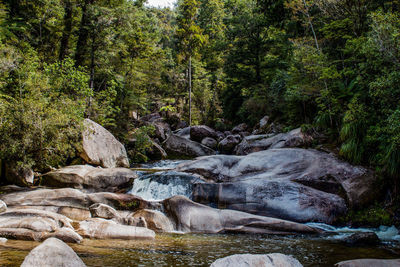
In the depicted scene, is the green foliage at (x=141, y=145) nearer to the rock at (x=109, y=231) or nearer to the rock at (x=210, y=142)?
the rock at (x=210, y=142)

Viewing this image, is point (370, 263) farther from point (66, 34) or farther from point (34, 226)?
point (66, 34)

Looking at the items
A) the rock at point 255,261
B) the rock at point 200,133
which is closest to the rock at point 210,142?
the rock at point 200,133

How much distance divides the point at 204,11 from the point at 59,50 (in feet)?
99.7

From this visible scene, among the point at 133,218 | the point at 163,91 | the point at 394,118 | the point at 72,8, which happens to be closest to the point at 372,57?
the point at 394,118

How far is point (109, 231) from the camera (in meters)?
6.95

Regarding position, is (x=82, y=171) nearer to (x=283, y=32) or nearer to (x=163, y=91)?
(x=283, y=32)

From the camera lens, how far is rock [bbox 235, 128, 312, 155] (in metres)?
13.5

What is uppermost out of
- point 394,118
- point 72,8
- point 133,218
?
point 72,8

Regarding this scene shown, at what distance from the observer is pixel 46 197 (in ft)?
30.4

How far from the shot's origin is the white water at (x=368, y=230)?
24.5 feet

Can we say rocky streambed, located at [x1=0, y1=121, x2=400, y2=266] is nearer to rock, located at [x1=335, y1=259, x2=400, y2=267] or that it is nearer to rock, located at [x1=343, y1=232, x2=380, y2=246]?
rock, located at [x1=343, y1=232, x2=380, y2=246]

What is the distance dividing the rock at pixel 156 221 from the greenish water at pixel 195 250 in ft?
1.86

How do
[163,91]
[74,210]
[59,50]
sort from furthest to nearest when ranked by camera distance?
1. [163,91]
2. [59,50]
3. [74,210]

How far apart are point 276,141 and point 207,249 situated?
391 inches
